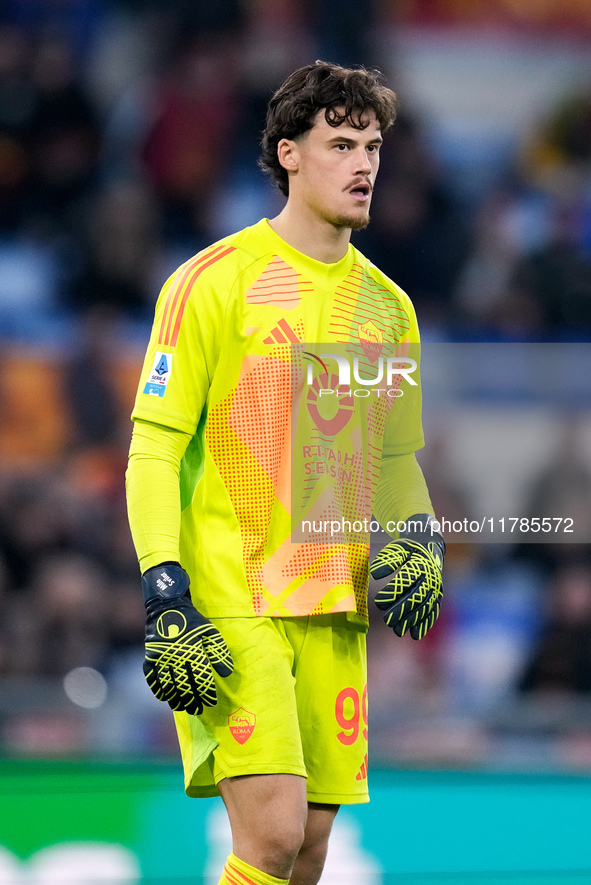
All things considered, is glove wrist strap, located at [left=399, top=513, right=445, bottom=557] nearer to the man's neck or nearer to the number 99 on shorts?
the number 99 on shorts

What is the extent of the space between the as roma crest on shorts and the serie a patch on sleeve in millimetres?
719

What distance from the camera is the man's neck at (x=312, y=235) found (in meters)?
3.10

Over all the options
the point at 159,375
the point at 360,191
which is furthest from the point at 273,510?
the point at 360,191

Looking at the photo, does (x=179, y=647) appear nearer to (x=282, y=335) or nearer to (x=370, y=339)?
(x=282, y=335)

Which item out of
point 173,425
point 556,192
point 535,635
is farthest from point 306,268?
point 556,192

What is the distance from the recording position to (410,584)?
9.87ft

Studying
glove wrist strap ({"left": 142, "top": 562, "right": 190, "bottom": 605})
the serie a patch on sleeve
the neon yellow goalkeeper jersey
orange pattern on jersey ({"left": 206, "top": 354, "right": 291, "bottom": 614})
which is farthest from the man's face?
glove wrist strap ({"left": 142, "top": 562, "right": 190, "bottom": 605})

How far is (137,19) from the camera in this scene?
8.12 metres

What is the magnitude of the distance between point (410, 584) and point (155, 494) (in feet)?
2.07

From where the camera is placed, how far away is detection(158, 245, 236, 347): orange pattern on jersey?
2.93m

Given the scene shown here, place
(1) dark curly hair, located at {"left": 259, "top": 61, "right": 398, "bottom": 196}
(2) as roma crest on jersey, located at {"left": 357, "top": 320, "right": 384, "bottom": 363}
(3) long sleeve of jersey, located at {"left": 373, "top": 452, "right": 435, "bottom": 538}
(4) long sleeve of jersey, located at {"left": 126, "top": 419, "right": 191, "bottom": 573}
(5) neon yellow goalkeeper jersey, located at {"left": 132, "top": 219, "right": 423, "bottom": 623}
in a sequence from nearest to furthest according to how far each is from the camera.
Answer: (4) long sleeve of jersey, located at {"left": 126, "top": 419, "right": 191, "bottom": 573}
(5) neon yellow goalkeeper jersey, located at {"left": 132, "top": 219, "right": 423, "bottom": 623}
(1) dark curly hair, located at {"left": 259, "top": 61, "right": 398, "bottom": 196}
(2) as roma crest on jersey, located at {"left": 357, "top": 320, "right": 384, "bottom": 363}
(3) long sleeve of jersey, located at {"left": 373, "top": 452, "right": 435, "bottom": 538}

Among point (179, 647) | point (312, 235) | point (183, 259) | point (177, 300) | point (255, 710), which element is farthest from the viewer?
point (183, 259)

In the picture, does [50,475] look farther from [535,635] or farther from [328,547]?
[328,547]

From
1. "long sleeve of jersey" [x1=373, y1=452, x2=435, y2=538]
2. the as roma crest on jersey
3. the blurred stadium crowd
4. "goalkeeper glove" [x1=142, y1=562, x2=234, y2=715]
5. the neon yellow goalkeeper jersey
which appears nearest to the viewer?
"goalkeeper glove" [x1=142, y1=562, x2=234, y2=715]
